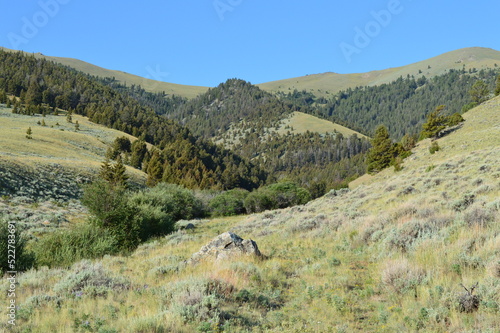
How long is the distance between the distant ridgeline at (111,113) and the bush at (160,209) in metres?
35.9

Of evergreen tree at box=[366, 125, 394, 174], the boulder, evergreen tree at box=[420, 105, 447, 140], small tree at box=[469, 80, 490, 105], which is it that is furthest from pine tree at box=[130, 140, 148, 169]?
small tree at box=[469, 80, 490, 105]

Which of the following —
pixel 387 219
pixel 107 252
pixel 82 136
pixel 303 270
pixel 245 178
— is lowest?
pixel 245 178

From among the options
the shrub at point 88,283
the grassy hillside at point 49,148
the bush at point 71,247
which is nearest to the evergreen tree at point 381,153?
the grassy hillside at point 49,148

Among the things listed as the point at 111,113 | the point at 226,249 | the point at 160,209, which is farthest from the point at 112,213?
the point at 111,113

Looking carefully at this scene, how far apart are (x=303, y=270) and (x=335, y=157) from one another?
193010mm

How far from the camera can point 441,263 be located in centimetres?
658

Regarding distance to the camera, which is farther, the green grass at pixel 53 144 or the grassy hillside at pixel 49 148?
the green grass at pixel 53 144

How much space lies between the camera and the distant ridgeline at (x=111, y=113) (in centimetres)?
9732

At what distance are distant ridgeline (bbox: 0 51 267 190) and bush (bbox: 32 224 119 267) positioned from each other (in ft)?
214

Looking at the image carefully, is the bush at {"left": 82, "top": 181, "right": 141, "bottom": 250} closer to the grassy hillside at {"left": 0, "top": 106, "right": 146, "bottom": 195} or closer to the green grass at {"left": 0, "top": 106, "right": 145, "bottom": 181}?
the grassy hillside at {"left": 0, "top": 106, "right": 146, "bottom": 195}

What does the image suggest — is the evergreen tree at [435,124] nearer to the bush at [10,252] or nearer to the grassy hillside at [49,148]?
the grassy hillside at [49,148]

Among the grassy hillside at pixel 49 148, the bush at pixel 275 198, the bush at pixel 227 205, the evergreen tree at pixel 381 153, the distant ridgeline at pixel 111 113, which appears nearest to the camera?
the grassy hillside at pixel 49 148

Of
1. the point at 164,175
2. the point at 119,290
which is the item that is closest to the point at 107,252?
the point at 119,290

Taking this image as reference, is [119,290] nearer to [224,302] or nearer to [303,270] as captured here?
[224,302]
